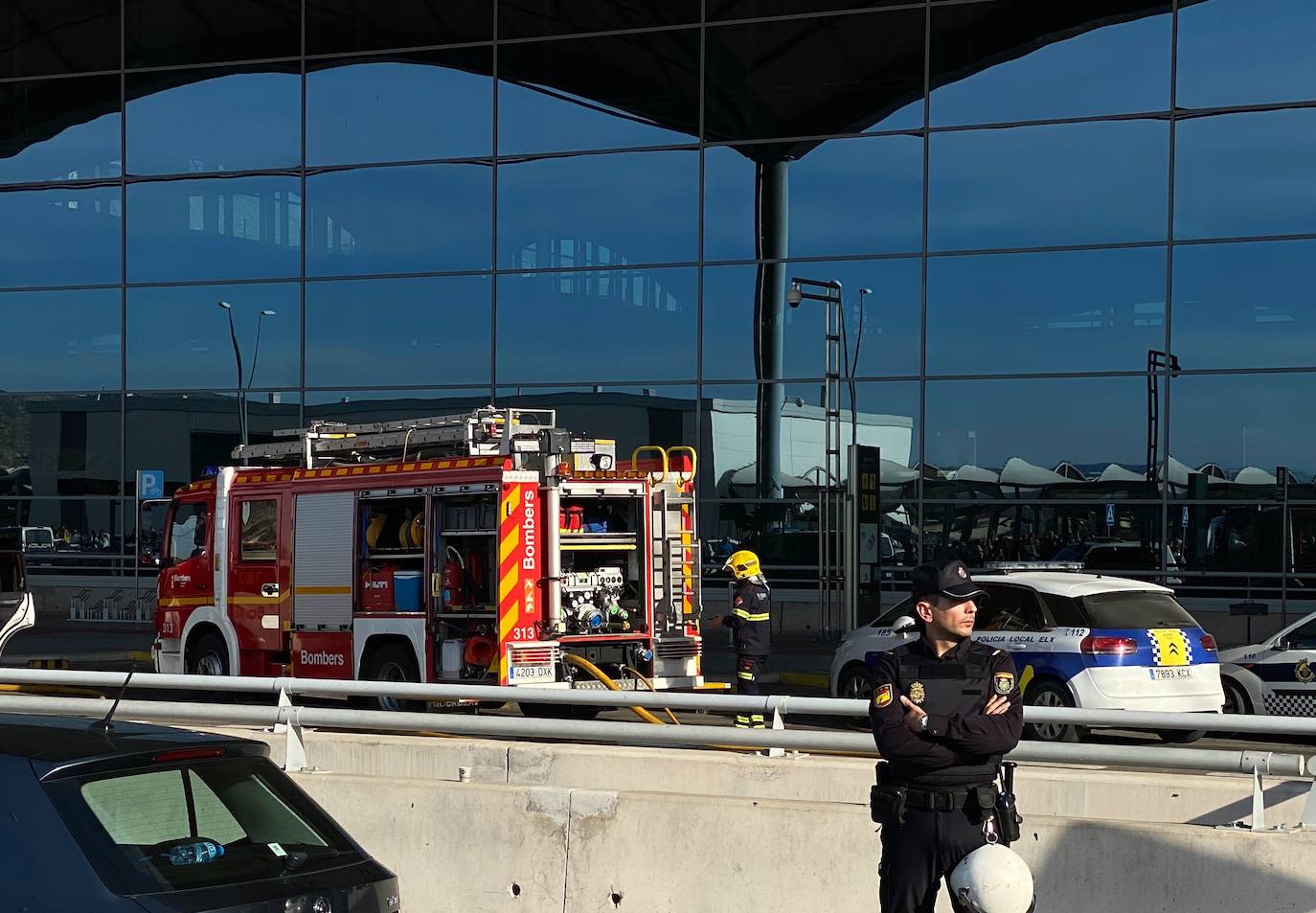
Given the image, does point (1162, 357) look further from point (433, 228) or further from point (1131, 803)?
point (1131, 803)

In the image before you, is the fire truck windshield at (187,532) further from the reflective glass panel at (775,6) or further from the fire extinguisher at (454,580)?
the reflective glass panel at (775,6)

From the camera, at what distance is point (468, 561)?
14.8 m

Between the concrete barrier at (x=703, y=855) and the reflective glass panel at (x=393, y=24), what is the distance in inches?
834

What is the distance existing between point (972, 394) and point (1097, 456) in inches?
78.3

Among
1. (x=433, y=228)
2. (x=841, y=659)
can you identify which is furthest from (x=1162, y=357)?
(x=433, y=228)

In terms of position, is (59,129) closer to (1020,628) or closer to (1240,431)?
(1240,431)

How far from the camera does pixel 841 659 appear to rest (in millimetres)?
15109

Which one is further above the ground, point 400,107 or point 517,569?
point 400,107

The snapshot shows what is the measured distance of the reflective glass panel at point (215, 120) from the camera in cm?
2798

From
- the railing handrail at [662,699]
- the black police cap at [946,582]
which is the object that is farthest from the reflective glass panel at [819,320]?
the black police cap at [946,582]

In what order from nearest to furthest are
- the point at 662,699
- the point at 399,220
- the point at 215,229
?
the point at 662,699, the point at 399,220, the point at 215,229

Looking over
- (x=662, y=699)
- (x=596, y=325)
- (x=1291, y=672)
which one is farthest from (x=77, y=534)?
(x=662, y=699)

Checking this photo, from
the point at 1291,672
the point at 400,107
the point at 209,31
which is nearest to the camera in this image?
the point at 1291,672

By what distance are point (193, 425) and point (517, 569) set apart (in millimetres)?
15419
